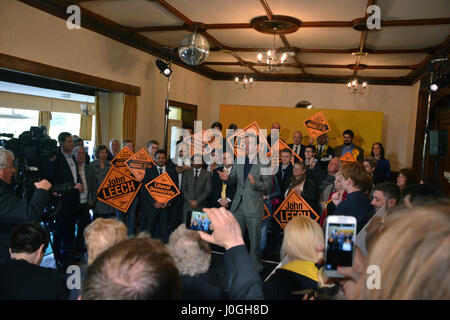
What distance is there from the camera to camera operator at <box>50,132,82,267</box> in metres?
4.05

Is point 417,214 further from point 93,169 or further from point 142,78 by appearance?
point 142,78

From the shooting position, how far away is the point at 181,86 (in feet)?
26.7

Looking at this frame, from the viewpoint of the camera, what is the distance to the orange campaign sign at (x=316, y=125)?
5328mm

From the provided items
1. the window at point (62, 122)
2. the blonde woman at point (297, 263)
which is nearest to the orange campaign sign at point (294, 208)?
the blonde woman at point (297, 263)

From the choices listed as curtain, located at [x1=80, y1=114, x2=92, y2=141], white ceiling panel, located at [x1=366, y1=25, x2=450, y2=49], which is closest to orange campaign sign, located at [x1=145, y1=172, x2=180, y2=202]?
white ceiling panel, located at [x1=366, y1=25, x2=450, y2=49]

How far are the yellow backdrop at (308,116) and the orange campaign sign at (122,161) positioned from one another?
411cm

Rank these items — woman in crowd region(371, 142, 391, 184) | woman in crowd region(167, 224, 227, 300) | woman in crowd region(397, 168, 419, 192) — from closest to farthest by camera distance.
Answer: woman in crowd region(167, 224, 227, 300) → woman in crowd region(397, 168, 419, 192) → woman in crowd region(371, 142, 391, 184)

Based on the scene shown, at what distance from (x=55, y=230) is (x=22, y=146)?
1.22 m

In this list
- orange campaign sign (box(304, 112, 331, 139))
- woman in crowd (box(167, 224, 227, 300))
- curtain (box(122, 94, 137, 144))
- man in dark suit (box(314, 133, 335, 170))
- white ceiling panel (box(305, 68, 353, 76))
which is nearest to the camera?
woman in crowd (box(167, 224, 227, 300))

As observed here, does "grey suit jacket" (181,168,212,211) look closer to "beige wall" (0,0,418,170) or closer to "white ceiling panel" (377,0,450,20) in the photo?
"beige wall" (0,0,418,170)

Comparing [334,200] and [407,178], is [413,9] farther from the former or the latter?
[334,200]

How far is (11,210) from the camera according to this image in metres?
2.50

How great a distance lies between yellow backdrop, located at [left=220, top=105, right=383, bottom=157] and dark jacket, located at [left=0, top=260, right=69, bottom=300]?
676 cm

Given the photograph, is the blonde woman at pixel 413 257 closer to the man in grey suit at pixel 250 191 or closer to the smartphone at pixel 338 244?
the smartphone at pixel 338 244
